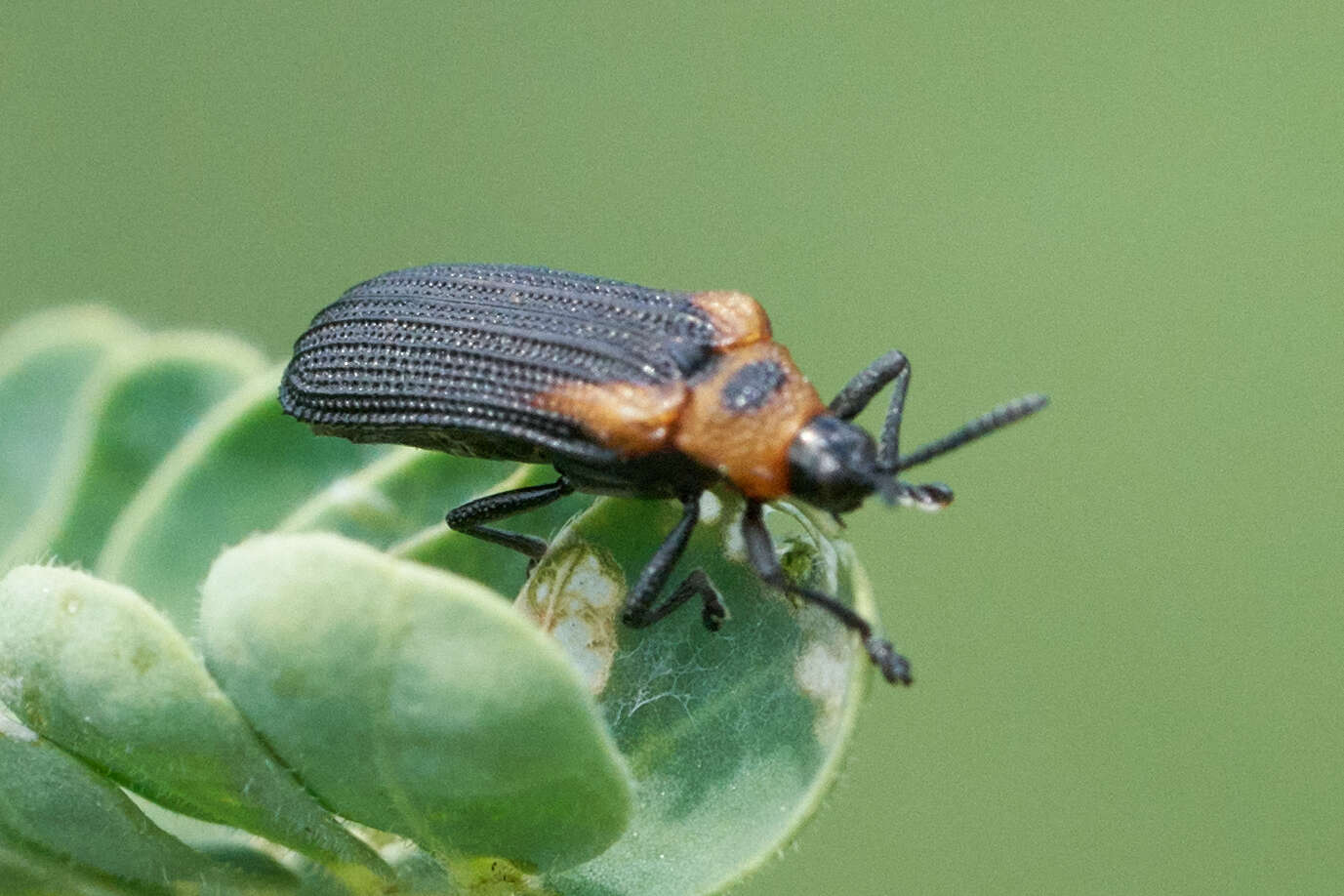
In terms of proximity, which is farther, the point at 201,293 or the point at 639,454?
the point at 201,293

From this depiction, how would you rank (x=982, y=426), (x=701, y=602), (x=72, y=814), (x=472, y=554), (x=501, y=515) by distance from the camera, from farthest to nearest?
(x=982, y=426), (x=501, y=515), (x=472, y=554), (x=701, y=602), (x=72, y=814)

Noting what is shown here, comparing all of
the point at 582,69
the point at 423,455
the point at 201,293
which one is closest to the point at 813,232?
the point at 582,69

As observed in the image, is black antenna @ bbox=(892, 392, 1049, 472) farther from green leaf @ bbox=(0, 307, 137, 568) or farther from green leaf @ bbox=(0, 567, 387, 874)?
green leaf @ bbox=(0, 307, 137, 568)

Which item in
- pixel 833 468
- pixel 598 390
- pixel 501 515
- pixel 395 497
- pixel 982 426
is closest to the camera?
pixel 501 515

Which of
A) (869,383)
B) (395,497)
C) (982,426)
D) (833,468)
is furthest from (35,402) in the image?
(982,426)

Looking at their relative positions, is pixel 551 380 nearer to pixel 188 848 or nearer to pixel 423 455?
pixel 423 455

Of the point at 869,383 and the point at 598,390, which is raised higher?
the point at 598,390

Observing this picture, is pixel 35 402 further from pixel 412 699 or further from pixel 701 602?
pixel 412 699

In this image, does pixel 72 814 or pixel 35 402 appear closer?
pixel 72 814

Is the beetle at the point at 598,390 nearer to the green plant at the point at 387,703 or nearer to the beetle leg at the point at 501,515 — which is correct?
the beetle leg at the point at 501,515
